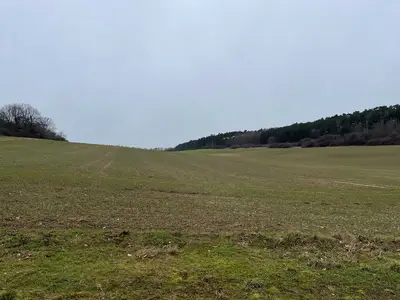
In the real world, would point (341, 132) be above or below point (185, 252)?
above

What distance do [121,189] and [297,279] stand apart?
1415cm

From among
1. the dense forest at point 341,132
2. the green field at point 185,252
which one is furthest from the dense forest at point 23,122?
the green field at point 185,252

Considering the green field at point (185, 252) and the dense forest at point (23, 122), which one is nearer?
the green field at point (185, 252)

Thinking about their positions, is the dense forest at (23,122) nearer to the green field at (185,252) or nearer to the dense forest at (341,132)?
the dense forest at (341,132)

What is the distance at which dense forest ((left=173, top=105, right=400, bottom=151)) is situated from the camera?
355ft

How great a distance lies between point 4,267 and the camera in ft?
19.3

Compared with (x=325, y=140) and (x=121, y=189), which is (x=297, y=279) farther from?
(x=325, y=140)

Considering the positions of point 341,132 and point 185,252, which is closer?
point 185,252

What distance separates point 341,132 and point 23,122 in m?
117

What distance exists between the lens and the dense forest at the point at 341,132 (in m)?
108

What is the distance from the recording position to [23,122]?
12875 centimetres

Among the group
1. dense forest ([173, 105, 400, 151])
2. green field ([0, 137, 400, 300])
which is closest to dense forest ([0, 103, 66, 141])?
dense forest ([173, 105, 400, 151])

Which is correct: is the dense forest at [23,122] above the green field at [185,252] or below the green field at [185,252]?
above

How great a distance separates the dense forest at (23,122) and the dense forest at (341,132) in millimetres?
81008
